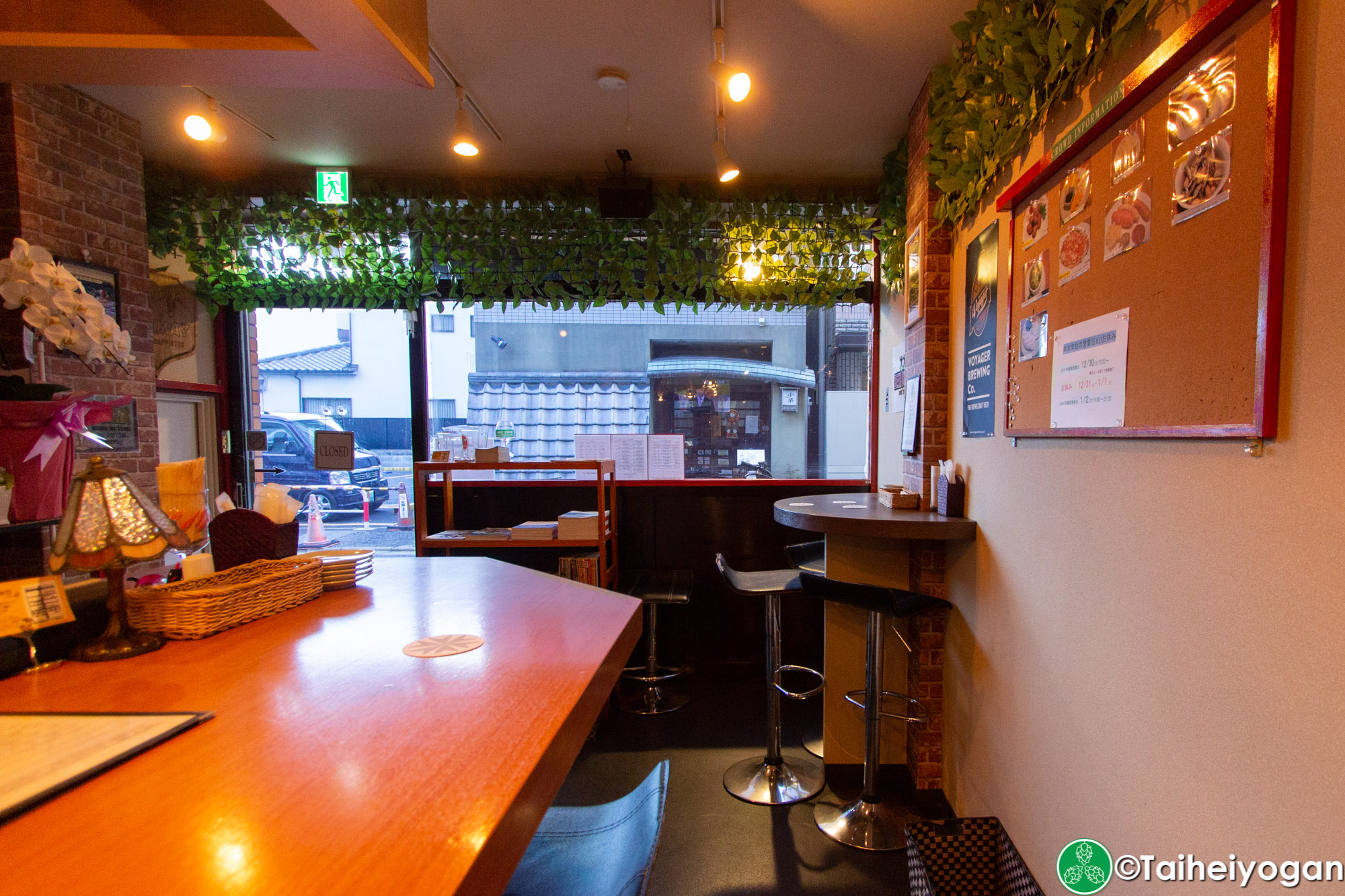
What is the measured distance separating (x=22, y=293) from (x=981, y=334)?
246 centimetres

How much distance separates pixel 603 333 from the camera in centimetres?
366

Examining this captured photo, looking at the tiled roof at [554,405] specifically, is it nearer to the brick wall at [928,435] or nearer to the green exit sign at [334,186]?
the green exit sign at [334,186]

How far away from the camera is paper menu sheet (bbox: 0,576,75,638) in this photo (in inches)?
37.1

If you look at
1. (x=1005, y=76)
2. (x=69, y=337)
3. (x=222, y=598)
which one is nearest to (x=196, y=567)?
(x=222, y=598)

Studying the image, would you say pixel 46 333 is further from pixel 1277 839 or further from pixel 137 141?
pixel 137 141

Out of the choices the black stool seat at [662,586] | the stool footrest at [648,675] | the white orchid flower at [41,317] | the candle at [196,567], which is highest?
the white orchid flower at [41,317]

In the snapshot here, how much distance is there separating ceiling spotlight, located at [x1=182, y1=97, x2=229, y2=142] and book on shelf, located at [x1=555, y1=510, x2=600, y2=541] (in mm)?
2229

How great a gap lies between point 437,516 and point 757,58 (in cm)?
287

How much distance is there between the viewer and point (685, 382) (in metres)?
3.69

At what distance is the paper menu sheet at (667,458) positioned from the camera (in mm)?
3564

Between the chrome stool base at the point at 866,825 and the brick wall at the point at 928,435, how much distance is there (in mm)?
225

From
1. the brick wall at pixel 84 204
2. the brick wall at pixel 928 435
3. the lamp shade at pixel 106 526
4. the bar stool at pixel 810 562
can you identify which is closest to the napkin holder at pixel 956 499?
the brick wall at pixel 928 435

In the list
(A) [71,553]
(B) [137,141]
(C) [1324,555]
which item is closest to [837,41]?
(C) [1324,555]

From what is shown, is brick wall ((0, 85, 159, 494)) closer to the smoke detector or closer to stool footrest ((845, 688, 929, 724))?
the smoke detector
